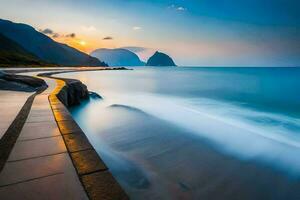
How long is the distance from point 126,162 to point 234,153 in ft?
15.0

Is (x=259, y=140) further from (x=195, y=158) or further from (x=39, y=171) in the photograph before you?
(x=39, y=171)

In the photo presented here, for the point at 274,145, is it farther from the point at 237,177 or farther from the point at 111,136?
the point at 111,136

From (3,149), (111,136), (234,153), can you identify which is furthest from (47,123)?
(234,153)

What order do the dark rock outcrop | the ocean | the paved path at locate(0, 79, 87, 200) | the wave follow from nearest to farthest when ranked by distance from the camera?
the paved path at locate(0, 79, 87, 200), the ocean, the wave, the dark rock outcrop

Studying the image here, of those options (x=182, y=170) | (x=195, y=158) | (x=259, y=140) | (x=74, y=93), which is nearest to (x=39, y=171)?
(x=182, y=170)

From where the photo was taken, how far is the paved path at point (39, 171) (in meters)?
2.67

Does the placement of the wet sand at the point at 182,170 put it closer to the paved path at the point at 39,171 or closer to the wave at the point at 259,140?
the wave at the point at 259,140

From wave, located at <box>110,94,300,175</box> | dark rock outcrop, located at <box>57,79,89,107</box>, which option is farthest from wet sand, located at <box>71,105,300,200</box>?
dark rock outcrop, located at <box>57,79,89,107</box>

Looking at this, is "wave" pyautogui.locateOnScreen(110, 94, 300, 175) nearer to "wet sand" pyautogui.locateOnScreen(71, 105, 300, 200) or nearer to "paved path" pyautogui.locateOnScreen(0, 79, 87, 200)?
"wet sand" pyautogui.locateOnScreen(71, 105, 300, 200)

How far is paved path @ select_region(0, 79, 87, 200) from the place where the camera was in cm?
267

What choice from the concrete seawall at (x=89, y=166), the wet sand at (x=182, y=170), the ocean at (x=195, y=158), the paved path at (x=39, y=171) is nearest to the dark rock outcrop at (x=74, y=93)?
the ocean at (x=195, y=158)

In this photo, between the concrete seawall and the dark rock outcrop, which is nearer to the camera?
the concrete seawall

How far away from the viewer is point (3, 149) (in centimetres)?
→ 390

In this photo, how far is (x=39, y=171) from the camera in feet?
10.4
